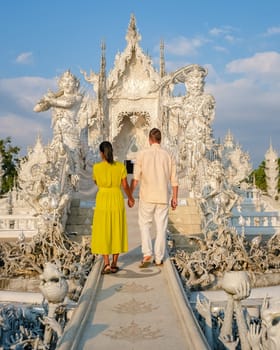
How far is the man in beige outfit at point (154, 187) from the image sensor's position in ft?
15.9

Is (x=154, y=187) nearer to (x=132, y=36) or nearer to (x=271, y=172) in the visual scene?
(x=132, y=36)

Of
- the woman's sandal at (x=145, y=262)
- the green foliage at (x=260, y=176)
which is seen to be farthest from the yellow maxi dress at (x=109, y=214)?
the green foliage at (x=260, y=176)

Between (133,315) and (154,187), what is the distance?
5.25 ft

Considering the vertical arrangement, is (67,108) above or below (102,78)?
below

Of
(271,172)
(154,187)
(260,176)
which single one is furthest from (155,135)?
(260,176)

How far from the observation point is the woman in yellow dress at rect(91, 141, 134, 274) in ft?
15.1

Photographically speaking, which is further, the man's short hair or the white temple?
the white temple

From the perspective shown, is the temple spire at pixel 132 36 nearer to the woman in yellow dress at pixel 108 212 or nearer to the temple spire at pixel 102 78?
the temple spire at pixel 102 78

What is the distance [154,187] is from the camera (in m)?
4.82

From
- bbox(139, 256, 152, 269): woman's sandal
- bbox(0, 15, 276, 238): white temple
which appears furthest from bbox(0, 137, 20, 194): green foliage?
bbox(139, 256, 152, 269): woman's sandal

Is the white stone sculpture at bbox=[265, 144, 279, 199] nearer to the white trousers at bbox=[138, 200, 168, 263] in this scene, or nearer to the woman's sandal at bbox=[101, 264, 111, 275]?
the white trousers at bbox=[138, 200, 168, 263]

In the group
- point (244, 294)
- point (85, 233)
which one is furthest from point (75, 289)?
point (85, 233)

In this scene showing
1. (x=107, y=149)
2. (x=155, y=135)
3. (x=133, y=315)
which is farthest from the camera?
(x=155, y=135)

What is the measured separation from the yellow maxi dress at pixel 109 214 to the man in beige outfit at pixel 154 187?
0.80 ft
